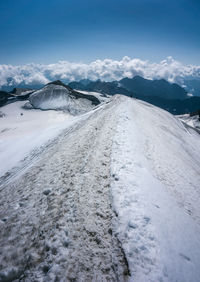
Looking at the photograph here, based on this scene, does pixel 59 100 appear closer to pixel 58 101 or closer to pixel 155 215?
pixel 58 101

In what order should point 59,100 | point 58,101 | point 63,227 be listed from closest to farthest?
point 63,227 → point 58,101 → point 59,100

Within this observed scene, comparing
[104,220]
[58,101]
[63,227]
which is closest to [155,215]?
[104,220]

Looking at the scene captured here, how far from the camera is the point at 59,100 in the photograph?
59719 millimetres

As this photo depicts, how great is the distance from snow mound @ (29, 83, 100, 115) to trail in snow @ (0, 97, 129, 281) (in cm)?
5057

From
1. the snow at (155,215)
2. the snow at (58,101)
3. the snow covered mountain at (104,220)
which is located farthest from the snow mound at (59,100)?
the snow at (155,215)

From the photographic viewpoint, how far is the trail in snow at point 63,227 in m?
3.67

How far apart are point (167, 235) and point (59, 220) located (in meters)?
3.68

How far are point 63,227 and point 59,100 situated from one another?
61.4 metres

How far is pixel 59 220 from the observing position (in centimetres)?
489

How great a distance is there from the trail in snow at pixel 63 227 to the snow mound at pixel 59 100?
5057 centimetres

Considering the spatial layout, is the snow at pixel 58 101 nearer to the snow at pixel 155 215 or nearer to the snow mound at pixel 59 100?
the snow mound at pixel 59 100

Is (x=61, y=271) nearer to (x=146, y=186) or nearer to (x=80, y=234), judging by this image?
(x=80, y=234)

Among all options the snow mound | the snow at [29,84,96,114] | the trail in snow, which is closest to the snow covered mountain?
the trail in snow

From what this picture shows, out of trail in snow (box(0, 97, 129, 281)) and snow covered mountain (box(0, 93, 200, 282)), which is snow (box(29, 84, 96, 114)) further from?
trail in snow (box(0, 97, 129, 281))
